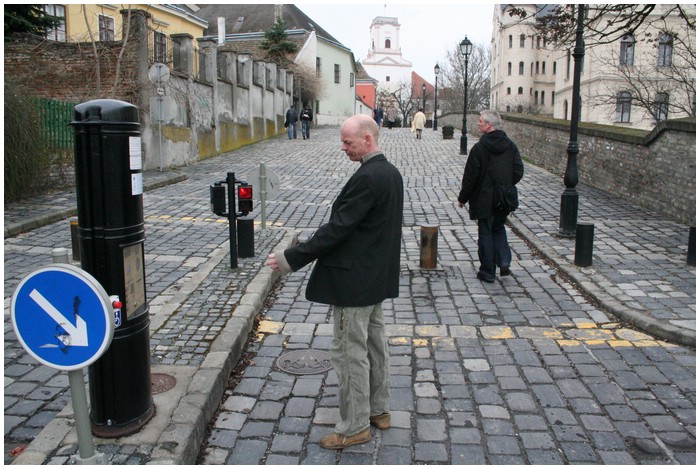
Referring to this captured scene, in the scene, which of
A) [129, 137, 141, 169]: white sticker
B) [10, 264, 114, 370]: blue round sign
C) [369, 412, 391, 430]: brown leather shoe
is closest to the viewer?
[10, 264, 114, 370]: blue round sign

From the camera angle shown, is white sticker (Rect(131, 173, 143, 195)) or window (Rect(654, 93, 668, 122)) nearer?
white sticker (Rect(131, 173, 143, 195))

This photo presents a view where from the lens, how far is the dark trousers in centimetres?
743

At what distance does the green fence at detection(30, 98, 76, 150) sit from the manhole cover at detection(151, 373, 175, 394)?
10639mm

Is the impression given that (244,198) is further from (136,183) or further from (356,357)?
(356,357)

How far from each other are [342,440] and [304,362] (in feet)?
4.52

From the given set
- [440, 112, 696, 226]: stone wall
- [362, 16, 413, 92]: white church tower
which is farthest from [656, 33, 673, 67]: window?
[362, 16, 413, 92]: white church tower

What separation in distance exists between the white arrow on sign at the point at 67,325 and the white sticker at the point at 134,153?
93 centimetres

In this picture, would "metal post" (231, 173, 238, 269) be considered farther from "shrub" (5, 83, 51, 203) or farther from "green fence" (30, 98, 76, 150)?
"green fence" (30, 98, 76, 150)

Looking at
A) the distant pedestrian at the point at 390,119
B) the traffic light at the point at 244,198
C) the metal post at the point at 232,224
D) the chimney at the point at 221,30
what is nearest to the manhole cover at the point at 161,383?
the metal post at the point at 232,224

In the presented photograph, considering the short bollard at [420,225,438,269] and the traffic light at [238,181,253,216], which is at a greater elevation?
the traffic light at [238,181,253,216]

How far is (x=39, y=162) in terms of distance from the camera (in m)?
12.4

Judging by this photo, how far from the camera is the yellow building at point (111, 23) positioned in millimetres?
19128

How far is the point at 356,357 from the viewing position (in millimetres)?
3744

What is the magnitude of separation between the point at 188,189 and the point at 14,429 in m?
11.8
